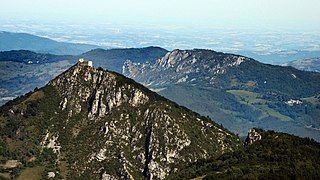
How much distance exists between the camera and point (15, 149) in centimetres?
19888

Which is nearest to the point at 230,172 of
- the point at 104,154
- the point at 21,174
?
the point at 104,154

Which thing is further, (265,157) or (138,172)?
(138,172)

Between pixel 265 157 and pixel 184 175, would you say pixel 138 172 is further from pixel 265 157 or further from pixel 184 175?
pixel 265 157

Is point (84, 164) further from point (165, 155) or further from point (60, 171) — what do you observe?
point (165, 155)

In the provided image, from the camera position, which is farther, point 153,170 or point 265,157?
point 153,170

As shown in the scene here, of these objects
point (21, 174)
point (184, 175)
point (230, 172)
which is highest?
point (230, 172)

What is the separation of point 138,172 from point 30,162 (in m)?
42.2

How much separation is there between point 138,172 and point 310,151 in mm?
69757

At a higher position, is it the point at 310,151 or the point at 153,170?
the point at 310,151

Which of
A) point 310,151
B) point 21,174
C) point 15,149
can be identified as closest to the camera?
point 310,151

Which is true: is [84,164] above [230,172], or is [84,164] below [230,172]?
below

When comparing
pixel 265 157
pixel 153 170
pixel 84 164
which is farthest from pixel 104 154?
pixel 265 157

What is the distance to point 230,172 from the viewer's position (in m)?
134

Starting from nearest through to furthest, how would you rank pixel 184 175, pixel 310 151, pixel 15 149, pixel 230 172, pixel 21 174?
pixel 230 172, pixel 310 151, pixel 184 175, pixel 21 174, pixel 15 149
